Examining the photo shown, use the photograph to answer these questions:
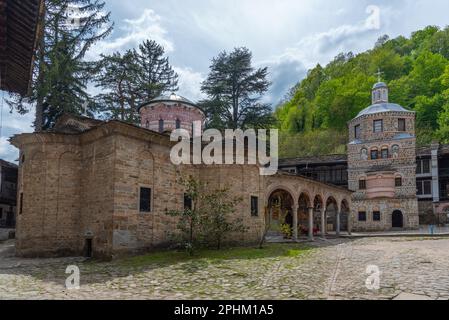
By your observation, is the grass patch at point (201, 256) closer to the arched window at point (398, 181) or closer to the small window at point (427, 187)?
the arched window at point (398, 181)

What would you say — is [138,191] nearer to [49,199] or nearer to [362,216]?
[49,199]

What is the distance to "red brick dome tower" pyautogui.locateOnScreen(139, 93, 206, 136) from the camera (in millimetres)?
22875

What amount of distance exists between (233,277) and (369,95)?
1810 inches

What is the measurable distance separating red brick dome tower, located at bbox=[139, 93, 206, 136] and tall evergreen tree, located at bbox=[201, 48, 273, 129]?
33.9 ft

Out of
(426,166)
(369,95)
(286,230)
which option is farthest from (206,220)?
(369,95)

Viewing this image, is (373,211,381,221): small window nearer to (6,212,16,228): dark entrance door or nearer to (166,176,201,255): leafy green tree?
(166,176,201,255): leafy green tree

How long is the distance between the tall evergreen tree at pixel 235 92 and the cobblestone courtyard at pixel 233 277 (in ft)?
72.0

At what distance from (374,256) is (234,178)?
255 inches

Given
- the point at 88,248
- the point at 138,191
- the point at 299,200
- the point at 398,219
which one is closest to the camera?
the point at 138,191

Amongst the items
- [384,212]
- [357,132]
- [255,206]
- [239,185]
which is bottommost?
[384,212]

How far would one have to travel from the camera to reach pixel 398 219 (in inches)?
1357

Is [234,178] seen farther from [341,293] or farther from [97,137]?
[341,293]

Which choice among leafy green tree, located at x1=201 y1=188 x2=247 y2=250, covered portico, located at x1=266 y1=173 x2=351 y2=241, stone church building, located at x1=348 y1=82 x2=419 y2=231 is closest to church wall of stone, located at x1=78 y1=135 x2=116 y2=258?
leafy green tree, located at x1=201 y1=188 x2=247 y2=250

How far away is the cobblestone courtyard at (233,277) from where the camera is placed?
7.48 metres
